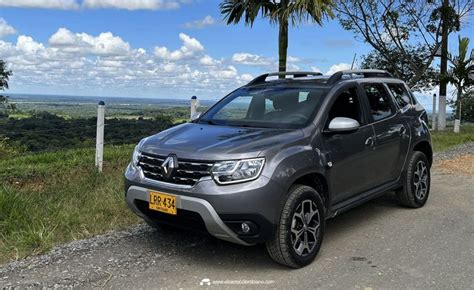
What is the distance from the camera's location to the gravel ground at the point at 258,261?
13.8ft

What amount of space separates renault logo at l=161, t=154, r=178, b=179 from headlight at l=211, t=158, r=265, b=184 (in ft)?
1.24

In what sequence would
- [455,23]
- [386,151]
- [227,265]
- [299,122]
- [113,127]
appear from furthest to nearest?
[455,23], [113,127], [386,151], [299,122], [227,265]

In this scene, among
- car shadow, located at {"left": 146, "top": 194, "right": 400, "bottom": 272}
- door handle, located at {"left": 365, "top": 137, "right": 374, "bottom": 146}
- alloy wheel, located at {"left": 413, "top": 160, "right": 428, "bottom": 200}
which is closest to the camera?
car shadow, located at {"left": 146, "top": 194, "right": 400, "bottom": 272}

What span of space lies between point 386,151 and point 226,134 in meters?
2.13

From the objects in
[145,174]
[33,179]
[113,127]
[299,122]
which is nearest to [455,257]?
[299,122]

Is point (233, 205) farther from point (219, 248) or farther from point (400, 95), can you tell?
point (400, 95)

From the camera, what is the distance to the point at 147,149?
4691mm

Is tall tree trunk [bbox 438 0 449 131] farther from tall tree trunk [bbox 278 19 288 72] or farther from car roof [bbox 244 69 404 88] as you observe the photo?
car roof [bbox 244 69 404 88]

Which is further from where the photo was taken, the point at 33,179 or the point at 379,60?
the point at 379,60

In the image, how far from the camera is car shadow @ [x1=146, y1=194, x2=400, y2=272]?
463cm

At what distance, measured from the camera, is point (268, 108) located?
17.9ft

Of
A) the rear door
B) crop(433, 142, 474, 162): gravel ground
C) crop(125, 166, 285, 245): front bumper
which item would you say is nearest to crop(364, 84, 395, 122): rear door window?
the rear door

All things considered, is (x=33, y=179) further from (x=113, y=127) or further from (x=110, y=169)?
(x=113, y=127)

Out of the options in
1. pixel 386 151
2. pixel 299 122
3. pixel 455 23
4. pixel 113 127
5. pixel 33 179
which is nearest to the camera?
pixel 299 122
